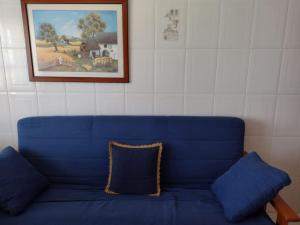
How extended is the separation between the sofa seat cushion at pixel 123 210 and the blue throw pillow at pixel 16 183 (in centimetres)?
5

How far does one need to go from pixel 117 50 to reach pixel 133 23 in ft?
0.72

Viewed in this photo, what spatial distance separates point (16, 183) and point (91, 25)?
115 centimetres

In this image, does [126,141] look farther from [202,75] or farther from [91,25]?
[91,25]

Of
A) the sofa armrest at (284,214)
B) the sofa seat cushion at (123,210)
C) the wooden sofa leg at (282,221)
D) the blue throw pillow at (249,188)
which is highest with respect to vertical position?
the blue throw pillow at (249,188)

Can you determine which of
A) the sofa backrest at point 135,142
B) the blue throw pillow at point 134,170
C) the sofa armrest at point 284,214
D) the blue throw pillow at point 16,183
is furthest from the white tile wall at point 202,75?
the sofa armrest at point 284,214

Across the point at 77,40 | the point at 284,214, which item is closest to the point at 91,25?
the point at 77,40

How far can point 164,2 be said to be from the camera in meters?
1.70

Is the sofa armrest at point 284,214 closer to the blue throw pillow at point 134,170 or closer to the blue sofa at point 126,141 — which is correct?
the blue sofa at point 126,141

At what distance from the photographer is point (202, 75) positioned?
5.94ft

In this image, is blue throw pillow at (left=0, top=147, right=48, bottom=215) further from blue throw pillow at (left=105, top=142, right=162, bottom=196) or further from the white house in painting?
the white house in painting

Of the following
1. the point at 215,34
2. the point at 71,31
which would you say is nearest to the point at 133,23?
the point at 71,31

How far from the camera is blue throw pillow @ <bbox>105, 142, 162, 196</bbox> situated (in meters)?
1.62

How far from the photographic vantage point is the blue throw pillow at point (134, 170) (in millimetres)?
1624

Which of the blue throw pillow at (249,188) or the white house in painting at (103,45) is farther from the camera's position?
the white house in painting at (103,45)
